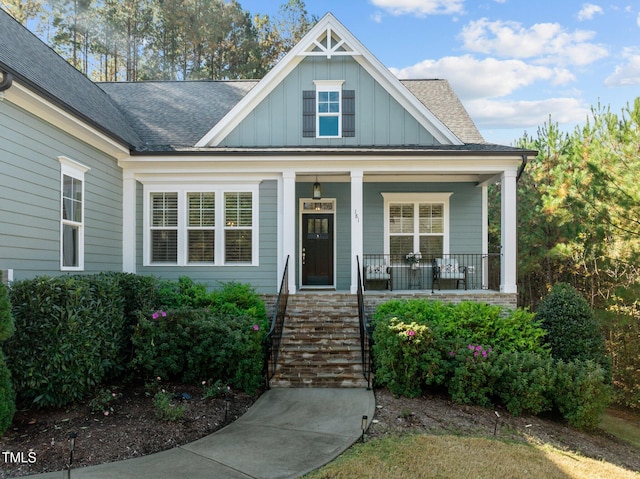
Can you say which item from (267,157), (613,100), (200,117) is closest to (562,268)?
(613,100)

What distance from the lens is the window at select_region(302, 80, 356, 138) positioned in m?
11.7

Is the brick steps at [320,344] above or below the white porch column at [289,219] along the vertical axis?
below

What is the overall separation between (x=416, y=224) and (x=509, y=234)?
2.53 meters

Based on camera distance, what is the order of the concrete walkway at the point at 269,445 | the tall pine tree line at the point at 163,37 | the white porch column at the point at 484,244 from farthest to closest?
the tall pine tree line at the point at 163,37 < the white porch column at the point at 484,244 < the concrete walkway at the point at 269,445

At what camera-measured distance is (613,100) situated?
14.1m

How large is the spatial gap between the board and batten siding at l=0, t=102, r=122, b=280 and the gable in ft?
10.2

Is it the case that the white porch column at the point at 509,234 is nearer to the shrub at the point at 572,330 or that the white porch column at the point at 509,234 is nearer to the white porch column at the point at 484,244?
the shrub at the point at 572,330

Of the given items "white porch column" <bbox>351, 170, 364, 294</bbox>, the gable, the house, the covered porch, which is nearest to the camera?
the house

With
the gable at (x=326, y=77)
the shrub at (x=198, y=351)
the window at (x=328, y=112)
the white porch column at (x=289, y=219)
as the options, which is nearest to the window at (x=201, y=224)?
the gable at (x=326, y=77)

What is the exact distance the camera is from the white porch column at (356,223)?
10461 millimetres

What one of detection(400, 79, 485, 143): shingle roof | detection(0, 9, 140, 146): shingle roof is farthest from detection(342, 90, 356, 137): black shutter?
detection(0, 9, 140, 146): shingle roof

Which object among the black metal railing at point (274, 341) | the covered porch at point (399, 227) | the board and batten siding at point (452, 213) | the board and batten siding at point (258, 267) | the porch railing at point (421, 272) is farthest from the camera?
the board and batten siding at point (452, 213)

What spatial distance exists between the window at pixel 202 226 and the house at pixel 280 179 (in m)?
0.02

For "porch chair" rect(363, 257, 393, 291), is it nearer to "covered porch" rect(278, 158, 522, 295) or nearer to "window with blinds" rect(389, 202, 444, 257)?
"covered porch" rect(278, 158, 522, 295)
